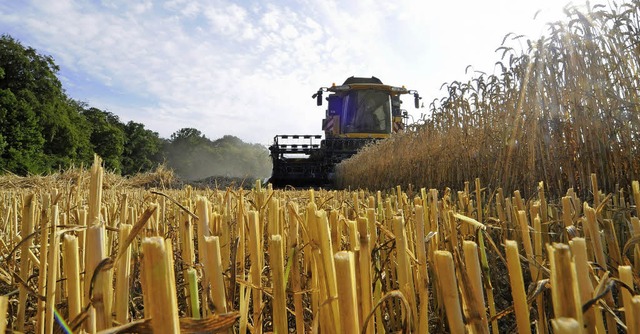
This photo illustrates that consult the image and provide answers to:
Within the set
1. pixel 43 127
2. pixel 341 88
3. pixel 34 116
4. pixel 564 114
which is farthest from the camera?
pixel 43 127

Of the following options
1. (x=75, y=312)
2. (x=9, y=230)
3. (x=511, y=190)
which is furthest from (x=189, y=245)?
(x=511, y=190)

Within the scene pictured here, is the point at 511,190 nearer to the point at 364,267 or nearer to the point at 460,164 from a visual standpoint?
the point at 460,164

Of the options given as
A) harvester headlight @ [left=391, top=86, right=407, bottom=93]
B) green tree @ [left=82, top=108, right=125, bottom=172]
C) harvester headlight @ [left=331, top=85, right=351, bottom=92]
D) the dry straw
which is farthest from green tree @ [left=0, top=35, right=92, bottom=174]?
the dry straw

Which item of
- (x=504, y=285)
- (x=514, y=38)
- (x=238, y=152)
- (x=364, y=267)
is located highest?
(x=238, y=152)

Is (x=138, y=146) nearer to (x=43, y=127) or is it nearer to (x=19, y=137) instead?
(x=43, y=127)

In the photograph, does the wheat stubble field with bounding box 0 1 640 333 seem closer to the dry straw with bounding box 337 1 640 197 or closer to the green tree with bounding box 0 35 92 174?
the dry straw with bounding box 337 1 640 197

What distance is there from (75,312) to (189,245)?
332 mm

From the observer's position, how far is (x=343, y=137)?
41.1 feet


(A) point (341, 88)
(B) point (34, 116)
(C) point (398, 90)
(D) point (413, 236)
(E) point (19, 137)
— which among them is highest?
(B) point (34, 116)

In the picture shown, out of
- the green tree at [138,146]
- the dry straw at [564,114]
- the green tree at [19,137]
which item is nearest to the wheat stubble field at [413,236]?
the dry straw at [564,114]

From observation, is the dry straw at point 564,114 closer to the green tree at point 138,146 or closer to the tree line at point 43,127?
the tree line at point 43,127

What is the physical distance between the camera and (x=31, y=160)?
18.0 metres

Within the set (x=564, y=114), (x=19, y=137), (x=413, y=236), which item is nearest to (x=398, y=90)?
(x=564, y=114)

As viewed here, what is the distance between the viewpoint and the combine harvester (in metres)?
12.0
